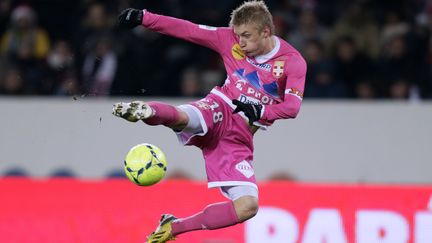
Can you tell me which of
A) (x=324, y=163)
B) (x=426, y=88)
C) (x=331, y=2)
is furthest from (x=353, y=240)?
(x=331, y=2)

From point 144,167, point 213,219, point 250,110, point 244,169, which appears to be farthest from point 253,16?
point 213,219

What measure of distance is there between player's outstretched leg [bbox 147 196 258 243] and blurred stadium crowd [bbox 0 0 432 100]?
4086 mm

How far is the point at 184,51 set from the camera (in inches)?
519

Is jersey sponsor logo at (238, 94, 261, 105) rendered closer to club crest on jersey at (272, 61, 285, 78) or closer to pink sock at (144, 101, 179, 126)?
club crest on jersey at (272, 61, 285, 78)

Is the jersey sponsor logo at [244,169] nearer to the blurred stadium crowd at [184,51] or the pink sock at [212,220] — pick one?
the pink sock at [212,220]

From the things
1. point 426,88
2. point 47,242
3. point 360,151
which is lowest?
point 47,242

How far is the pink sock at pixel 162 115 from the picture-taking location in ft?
24.6

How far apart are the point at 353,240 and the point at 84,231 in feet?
8.77

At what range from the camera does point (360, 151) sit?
1244 cm

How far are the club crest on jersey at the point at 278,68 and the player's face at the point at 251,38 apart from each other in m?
0.16

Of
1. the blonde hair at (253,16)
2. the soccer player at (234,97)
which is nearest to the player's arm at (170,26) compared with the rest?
the soccer player at (234,97)

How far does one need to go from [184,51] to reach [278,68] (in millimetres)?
5259

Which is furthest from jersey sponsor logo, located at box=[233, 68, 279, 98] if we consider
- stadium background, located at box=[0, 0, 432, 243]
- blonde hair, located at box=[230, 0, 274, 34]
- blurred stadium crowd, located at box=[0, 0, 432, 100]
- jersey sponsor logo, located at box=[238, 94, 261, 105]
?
blurred stadium crowd, located at box=[0, 0, 432, 100]

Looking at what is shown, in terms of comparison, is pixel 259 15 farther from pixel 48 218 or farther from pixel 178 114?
pixel 48 218
